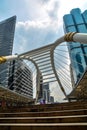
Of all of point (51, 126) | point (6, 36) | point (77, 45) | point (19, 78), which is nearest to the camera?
point (51, 126)

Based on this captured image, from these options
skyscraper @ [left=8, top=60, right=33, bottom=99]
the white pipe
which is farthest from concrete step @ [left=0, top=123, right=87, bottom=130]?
skyscraper @ [left=8, top=60, right=33, bottom=99]

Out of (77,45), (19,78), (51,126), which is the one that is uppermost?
(77,45)

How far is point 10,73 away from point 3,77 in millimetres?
4711

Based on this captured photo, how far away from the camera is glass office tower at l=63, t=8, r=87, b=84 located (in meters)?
76.6

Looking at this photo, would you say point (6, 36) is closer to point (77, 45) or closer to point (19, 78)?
point (19, 78)

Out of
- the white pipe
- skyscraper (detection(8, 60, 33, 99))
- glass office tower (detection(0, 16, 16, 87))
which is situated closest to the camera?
the white pipe

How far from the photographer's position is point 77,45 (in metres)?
78.8

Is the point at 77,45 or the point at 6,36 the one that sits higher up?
the point at 6,36

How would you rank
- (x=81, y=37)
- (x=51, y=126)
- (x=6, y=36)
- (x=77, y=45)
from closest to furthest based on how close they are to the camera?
(x=51, y=126)
(x=81, y=37)
(x=77, y=45)
(x=6, y=36)

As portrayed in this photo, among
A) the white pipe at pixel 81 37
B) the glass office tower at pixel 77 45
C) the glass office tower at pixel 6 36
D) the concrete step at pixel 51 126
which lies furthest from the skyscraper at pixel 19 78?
the concrete step at pixel 51 126

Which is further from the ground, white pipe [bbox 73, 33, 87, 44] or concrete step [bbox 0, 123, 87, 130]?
white pipe [bbox 73, 33, 87, 44]

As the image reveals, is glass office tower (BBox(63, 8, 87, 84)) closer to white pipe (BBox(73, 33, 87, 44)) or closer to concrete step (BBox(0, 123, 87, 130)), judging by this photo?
white pipe (BBox(73, 33, 87, 44))

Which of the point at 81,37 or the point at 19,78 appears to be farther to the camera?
the point at 19,78

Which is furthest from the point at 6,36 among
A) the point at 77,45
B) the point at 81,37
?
the point at 81,37
